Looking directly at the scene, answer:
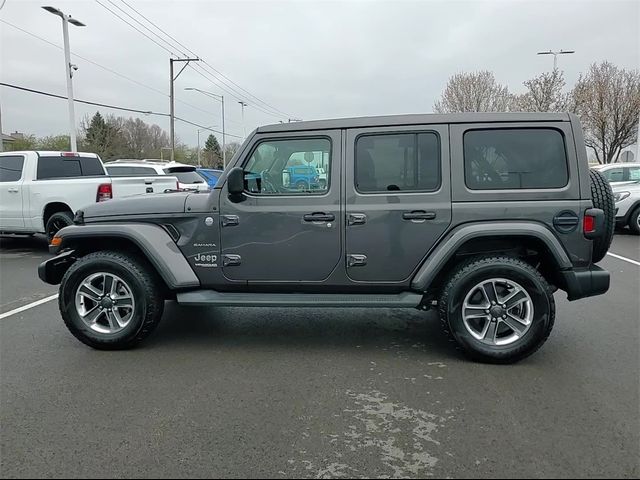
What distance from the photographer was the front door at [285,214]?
13.6 feet

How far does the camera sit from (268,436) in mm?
2922

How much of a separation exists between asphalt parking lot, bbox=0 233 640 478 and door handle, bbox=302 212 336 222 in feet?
3.88

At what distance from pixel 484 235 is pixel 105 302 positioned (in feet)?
11.0

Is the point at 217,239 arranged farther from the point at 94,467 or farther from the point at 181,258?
the point at 94,467

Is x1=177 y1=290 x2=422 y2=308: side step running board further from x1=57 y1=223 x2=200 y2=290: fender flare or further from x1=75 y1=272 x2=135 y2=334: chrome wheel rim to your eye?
x1=75 y1=272 x2=135 y2=334: chrome wheel rim

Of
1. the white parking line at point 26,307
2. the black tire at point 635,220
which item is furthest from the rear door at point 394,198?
the black tire at point 635,220

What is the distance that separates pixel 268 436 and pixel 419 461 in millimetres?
901

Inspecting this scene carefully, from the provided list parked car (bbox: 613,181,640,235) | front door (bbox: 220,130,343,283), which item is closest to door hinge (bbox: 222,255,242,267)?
front door (bbox: 220,130,343,283)

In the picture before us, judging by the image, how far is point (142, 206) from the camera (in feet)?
14.4

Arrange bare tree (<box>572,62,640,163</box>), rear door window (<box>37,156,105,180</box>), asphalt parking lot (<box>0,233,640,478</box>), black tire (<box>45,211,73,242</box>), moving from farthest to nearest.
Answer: bare tree (<box>572,62,640,163</box>) → rear door window (<box>37,156,105,180</box>) → black tire (<box>45,211,73,242</box>) → asphalt parking lot (<box>0,233,640,478</box>)

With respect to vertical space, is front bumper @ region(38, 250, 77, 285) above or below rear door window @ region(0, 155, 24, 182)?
below

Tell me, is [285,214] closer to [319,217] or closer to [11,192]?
[319,217]

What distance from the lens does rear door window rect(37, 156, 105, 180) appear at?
948 cm

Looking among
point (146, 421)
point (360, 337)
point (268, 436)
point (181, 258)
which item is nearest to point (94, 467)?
point (146, 421)
